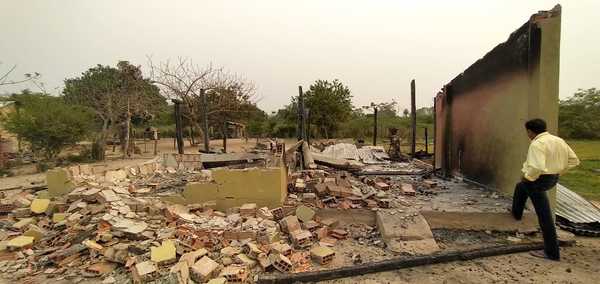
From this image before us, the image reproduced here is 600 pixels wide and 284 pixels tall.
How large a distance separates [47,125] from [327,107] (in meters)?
Result: 18.7

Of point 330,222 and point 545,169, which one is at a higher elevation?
point 545,169

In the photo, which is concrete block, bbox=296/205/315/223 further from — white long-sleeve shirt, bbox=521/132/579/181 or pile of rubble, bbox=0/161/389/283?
white long-sleeve shirt, bbox=521/132/579/181

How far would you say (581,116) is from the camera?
28500mm

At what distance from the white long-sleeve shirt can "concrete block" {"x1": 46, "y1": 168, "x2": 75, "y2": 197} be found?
6415 mm

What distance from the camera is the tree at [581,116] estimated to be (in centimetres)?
2753

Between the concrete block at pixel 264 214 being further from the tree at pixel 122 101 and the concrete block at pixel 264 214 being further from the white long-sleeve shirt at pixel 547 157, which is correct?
the tree at pixel 122 101

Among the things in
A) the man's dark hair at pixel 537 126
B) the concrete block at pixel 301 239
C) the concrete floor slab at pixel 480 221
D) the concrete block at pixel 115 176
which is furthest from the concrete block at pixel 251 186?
the man's dark hair at pixel 537 126

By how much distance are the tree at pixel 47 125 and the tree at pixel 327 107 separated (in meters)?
16.7

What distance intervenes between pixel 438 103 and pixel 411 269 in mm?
7276

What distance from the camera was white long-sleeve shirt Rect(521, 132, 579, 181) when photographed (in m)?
3.45

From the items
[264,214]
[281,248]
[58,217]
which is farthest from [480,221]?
[58,217]

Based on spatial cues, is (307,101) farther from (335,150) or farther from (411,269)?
(411,269)

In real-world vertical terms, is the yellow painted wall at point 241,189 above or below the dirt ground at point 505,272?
above

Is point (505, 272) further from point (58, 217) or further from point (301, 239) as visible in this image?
point (58, 217)
